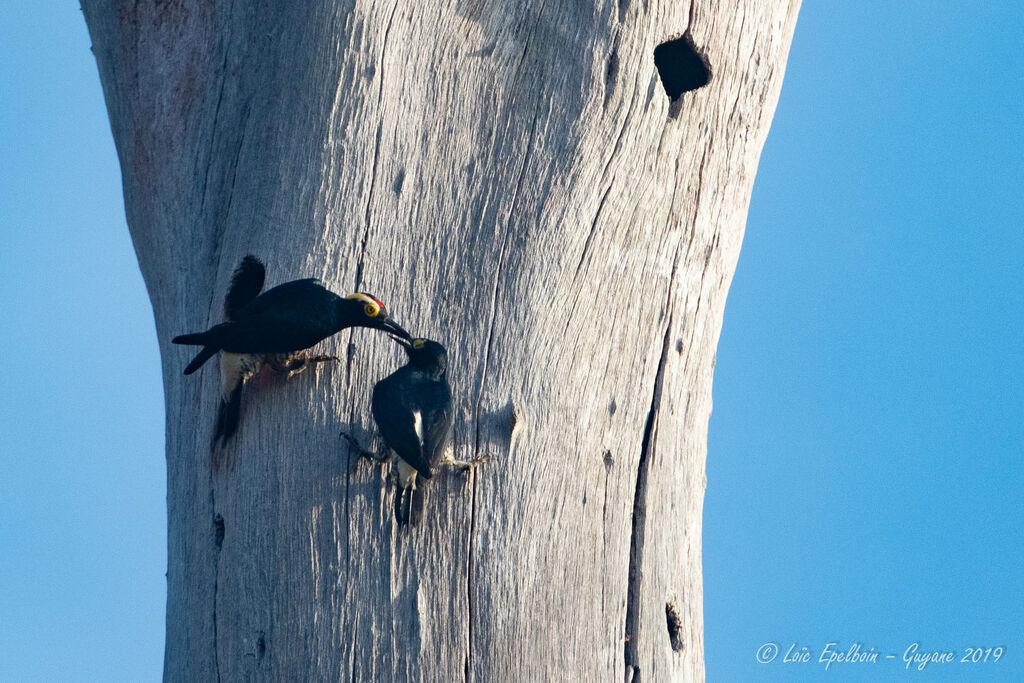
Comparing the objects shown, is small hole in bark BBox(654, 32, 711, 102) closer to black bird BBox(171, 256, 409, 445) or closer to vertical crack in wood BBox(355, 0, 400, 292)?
vertical crack in wood BBox(355, 0, 400, 292)

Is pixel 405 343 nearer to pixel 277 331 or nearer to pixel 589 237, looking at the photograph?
pixel 277 331

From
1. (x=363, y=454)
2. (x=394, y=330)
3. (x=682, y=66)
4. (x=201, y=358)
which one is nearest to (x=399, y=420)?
(x=363, y=454)

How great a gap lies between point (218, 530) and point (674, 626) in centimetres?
123

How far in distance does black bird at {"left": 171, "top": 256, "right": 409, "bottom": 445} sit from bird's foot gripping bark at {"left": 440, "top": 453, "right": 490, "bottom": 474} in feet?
1.04

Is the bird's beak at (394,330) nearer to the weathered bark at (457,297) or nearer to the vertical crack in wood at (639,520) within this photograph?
the weathered bark at (457,297)

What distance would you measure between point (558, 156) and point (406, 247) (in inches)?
20.0

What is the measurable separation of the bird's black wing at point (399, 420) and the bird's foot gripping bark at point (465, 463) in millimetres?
110

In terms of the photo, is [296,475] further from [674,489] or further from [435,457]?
[674,489]

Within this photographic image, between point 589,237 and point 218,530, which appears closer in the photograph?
point 218,530

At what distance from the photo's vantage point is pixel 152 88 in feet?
10.7

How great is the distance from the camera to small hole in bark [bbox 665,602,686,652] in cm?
292

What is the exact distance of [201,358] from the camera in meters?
2.76

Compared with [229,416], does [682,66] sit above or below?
above

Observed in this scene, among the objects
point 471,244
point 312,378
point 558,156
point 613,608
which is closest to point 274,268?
point 312,378
